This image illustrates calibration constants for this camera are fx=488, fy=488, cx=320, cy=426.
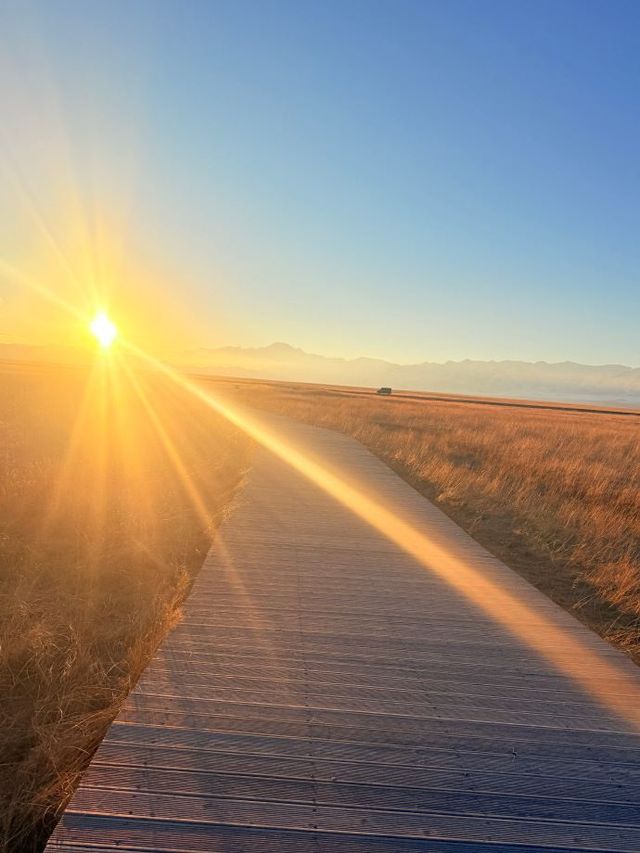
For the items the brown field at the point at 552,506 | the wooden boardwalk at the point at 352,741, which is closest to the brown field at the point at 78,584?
the wooden boardwalk at the point at 352,741

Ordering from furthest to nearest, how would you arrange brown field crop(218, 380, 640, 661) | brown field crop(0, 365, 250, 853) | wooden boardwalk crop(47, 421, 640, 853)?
brown field crop(218, 380, 640, 661), brown field crop(0, 365, 250, 853), wooden boardwalk crop(47, 421, 640, 853)

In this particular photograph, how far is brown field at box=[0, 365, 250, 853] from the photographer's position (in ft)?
9.84

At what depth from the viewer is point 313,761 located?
8.96 feet

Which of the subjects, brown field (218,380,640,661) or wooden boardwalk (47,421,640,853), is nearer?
wooden boardwalk (47,421,640,853)

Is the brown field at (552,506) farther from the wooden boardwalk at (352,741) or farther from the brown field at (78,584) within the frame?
the brown field at (78,584)

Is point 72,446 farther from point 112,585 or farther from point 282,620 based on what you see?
point 282,620

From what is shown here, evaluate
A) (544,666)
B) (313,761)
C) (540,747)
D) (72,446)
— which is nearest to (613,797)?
(540,747)

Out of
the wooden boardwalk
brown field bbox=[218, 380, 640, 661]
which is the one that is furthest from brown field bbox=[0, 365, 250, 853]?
brown field bbox=[218, 380, 640, 661]

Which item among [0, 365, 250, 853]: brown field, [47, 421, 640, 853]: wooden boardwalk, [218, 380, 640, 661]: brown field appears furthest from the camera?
[218, 380, 640, 661]: brown field

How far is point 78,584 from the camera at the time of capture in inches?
222

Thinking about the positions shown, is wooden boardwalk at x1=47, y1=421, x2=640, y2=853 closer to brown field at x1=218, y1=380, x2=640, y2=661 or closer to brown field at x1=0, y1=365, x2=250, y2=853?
brown field at x1=0, y1=365, x2=250, y2=853

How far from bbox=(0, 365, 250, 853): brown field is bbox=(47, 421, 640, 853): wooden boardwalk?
0.46 metres

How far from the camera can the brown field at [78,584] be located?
118 inches

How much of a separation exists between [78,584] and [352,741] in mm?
4025
